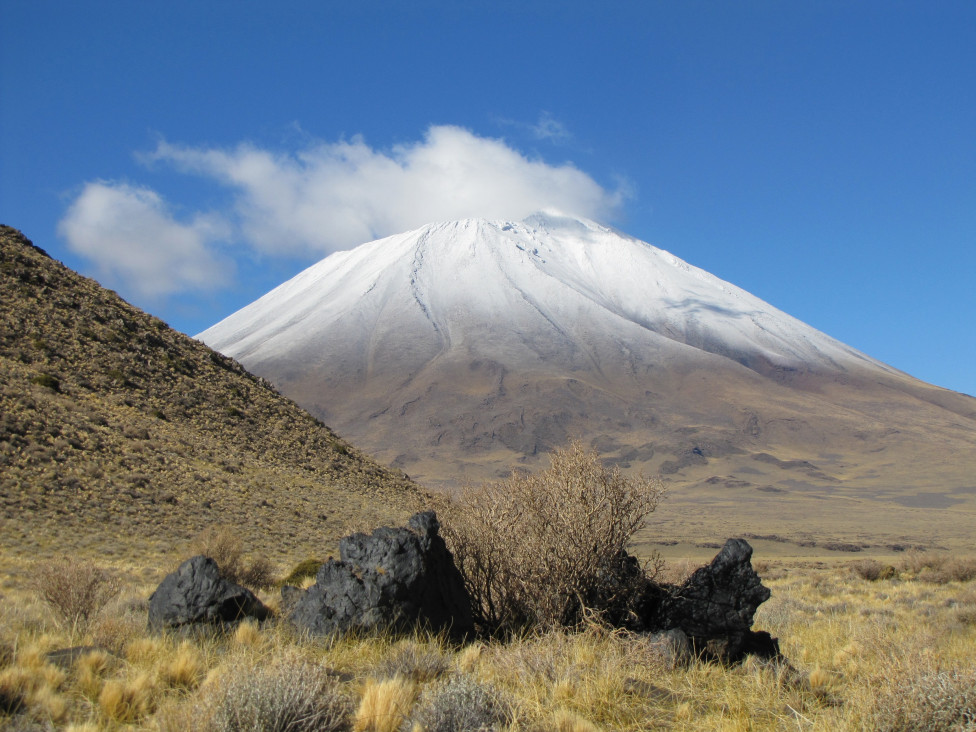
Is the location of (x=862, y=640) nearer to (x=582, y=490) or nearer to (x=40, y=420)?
(x=582, y=490)

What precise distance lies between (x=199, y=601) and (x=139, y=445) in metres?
20.9

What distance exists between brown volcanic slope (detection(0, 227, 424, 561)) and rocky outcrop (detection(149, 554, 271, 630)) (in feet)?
37.0

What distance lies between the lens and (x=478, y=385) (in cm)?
15262

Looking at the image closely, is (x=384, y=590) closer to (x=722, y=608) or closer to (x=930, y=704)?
(x=722, y=608)

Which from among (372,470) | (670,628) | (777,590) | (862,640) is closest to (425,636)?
(670,628)

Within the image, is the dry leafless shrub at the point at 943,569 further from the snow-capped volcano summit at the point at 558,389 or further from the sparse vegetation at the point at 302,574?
the snow-capped volcano summit at the point at 558,389

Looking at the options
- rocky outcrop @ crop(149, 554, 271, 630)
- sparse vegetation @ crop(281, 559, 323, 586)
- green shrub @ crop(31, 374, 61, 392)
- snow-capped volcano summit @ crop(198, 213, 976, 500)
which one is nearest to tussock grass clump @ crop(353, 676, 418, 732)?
rocky outcrop @ crop(149, 554, 271, 630)

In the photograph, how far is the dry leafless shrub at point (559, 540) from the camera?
7.31 metres

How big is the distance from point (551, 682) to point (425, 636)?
1790mm

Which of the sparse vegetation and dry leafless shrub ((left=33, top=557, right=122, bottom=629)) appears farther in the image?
the sparse vegetation

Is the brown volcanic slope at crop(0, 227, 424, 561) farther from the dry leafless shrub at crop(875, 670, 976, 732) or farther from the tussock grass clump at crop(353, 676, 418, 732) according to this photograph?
the dry leafless shrub at crop(875, 670, 976, 732)

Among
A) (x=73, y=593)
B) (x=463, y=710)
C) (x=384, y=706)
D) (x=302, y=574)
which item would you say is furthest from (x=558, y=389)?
(x=463, y=710)

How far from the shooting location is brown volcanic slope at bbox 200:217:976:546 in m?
96.0

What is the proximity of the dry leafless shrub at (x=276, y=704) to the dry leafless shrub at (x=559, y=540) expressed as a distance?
3153 millimetres
